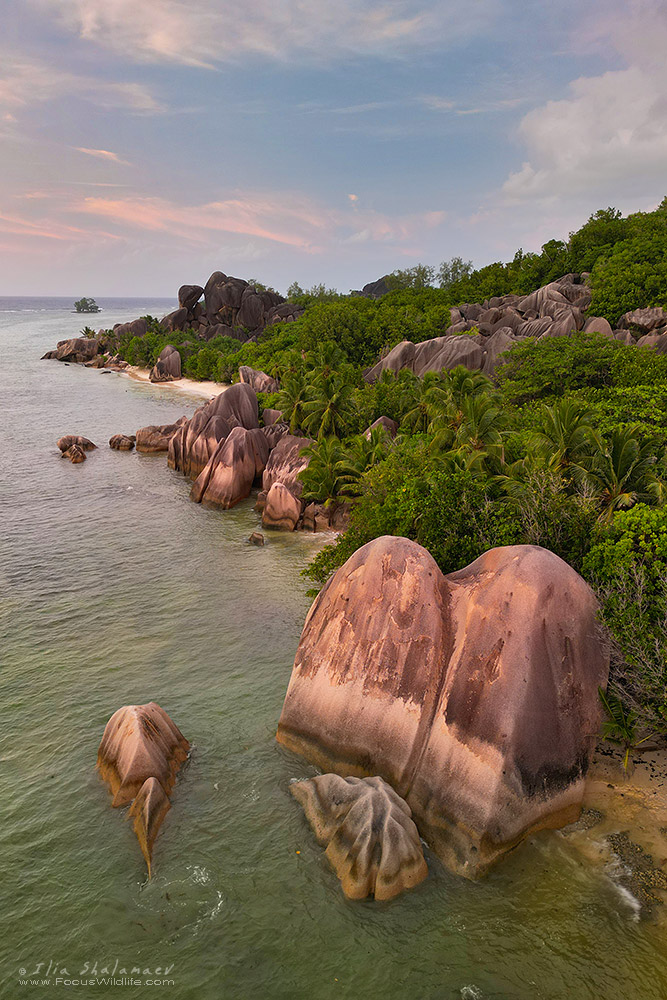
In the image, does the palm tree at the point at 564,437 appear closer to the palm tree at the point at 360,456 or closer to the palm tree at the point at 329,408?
the palm tree at the point at 360,456

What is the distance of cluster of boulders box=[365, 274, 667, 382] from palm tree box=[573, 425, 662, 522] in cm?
2438

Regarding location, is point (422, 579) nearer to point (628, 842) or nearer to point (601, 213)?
point (628, 842)

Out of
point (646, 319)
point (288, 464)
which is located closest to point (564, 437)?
point (288, 464)

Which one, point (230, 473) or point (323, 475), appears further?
point (230, 473)

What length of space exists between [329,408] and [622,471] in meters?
20.6

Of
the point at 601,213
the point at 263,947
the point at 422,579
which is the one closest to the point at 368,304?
the point at 601,213

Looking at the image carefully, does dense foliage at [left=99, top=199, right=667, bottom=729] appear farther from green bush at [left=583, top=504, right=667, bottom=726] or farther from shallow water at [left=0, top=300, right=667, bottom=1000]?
shallow water at [left=0, top=300, right=667, bottom=1000]

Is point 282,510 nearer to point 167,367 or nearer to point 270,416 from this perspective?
point 270,416

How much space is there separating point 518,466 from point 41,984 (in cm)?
1858

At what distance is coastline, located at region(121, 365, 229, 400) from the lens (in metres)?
75.2

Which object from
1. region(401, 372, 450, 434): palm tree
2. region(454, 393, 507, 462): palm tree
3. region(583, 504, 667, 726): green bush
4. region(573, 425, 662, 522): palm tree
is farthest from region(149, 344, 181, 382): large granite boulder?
region(583, 504, 667, 726): green bush

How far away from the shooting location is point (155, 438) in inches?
1950

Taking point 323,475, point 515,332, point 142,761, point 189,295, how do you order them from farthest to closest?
point 189,295, point 515,332, point 323,475, point 142,761

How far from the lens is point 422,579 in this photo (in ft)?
45.0
